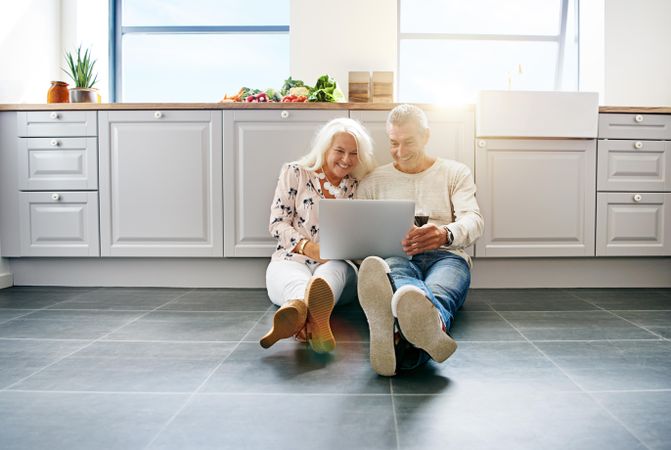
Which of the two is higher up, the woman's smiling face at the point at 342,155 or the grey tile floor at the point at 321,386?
the woman's smiling face at the point at 342,155

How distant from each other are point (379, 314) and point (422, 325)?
0.34ft

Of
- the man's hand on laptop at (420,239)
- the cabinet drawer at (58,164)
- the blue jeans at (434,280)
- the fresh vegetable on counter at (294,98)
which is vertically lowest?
the blue jeans at (434,280)

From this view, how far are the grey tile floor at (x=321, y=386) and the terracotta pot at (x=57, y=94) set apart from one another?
52.0 inches

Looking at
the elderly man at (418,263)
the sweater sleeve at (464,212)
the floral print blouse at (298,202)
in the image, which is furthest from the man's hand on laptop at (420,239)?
the floral print blouse at (298,202)

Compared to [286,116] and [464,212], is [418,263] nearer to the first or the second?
[464,212]

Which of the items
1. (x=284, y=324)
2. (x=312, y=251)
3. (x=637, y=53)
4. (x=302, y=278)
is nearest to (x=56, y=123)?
(x=312, y=251)

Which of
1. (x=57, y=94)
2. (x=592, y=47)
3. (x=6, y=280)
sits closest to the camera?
(x=6, y=280)

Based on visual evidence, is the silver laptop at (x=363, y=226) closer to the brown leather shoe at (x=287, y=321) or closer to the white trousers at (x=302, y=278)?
the white trousers at (x=302, y=278)

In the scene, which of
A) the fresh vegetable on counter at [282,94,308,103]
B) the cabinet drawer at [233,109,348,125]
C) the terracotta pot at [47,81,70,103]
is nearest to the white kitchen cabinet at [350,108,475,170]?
the cabinet drawer at [233,109,348,125]

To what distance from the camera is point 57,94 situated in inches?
106

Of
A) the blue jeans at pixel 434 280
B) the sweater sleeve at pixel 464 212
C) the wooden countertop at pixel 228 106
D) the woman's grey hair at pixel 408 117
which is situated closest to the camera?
the blue jeans at pixel 434 280

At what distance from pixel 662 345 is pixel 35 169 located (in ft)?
9.21

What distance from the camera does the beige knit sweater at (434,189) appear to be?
199 centimetres

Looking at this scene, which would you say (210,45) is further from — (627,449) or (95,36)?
(627,449)
